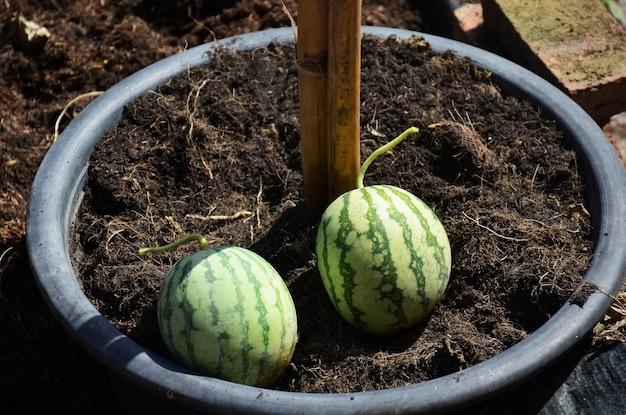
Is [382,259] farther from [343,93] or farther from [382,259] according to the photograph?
[343,93]

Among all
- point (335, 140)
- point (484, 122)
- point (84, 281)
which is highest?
point (335, 140)

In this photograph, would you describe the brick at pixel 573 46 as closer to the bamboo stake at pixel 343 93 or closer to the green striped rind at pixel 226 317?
the bamboo stake at pixel 343 93

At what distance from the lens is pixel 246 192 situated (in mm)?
2707

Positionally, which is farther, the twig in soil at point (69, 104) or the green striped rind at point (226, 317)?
the twig in soil at point (69, 104)

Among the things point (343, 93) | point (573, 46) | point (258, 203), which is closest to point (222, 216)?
point (258, 203)

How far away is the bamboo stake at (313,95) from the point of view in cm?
217

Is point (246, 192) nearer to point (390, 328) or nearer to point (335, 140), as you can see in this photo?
point (335, 140)

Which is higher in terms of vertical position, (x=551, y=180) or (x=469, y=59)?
(x=469, y=59)

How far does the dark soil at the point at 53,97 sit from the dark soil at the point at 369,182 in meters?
0.60

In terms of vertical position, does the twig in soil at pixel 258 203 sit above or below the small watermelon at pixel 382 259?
below

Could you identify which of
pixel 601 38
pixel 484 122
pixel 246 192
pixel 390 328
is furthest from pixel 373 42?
pixel 390 328

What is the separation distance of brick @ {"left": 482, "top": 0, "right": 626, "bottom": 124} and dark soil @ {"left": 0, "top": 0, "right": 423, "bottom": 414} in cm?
75

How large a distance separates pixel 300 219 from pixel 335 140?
1.10ft

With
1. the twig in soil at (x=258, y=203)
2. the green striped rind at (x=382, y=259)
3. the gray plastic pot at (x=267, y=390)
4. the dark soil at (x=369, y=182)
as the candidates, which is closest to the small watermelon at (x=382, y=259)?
the green striped rind at (x=382, y=259)
